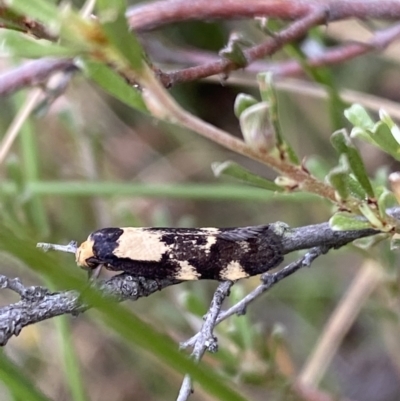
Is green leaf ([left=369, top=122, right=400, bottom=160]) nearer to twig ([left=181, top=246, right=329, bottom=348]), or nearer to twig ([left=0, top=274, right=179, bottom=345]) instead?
twig ([left=181, top=246, right=329, bottom=348])

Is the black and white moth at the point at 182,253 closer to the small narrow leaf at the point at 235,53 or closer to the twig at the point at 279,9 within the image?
the small narrow leaf at the point at 235,53

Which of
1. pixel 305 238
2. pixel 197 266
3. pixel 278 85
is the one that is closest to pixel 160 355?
pixel 197 266

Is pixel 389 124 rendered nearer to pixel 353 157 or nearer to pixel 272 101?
pixel 353 157

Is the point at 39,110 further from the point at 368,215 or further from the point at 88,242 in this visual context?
the point at 368,215

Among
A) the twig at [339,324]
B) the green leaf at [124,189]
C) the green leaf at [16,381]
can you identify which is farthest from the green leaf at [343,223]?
the twig at [339,324]

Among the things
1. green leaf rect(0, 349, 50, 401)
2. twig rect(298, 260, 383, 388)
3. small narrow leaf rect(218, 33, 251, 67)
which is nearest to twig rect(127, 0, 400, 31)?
small narrow leaf rect(218, 33, 251, 67)

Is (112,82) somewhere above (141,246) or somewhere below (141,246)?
above

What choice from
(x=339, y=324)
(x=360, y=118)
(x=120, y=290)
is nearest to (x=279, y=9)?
(x=360, y=118)
